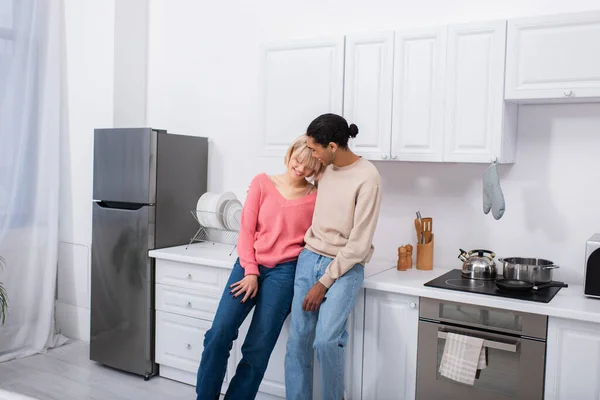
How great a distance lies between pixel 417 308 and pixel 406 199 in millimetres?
783

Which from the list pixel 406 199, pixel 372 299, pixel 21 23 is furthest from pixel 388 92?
pixel 21 23

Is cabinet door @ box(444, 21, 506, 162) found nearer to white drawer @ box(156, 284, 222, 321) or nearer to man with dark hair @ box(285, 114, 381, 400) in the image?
man with dark hair @ box(285, 114, 381, 400)


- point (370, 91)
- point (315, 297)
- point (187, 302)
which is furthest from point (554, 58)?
point (187, 302)

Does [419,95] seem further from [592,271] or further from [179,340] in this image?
[179,340]

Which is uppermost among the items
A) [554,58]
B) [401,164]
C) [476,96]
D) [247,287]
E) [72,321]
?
[554,58]

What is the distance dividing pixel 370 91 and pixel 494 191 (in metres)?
0.77

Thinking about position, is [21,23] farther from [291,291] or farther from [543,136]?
[543,136]

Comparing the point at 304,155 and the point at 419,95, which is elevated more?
the point at 419,95

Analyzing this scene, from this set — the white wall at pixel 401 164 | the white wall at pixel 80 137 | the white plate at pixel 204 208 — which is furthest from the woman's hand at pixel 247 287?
the white wall at pixel 80 137

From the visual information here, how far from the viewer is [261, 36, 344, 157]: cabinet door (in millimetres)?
3145

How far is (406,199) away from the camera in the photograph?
337 centimetres

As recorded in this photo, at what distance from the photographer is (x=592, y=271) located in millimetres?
2617

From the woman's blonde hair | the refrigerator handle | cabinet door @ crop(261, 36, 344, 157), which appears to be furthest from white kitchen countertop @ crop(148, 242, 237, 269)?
the woman's blonde hair

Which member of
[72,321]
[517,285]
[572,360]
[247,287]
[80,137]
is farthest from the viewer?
[72,321]
